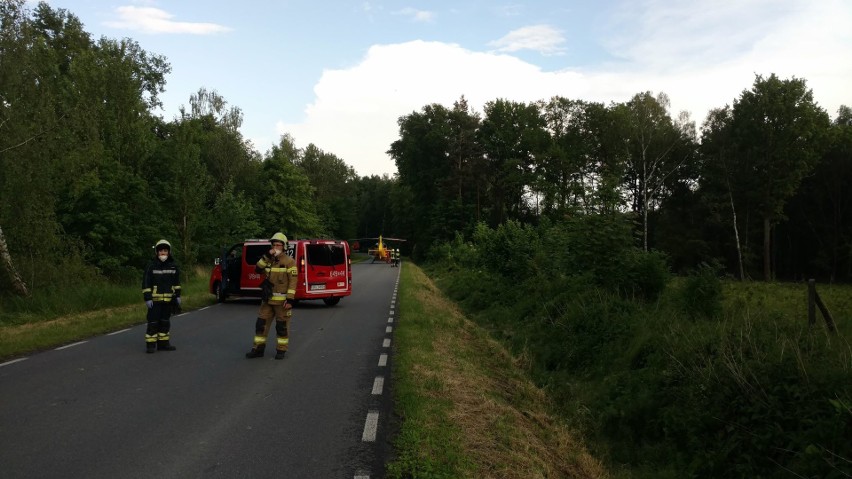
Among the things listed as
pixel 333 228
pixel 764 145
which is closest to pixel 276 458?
pixel 764 145

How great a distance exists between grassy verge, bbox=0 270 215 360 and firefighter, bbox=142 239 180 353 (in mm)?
2164

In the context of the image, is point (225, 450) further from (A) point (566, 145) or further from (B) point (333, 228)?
(B) point (333, 228)

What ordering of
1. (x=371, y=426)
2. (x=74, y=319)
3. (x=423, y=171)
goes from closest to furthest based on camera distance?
(x=371, y=426) → (x=74, y=319) → (x=423, y=171)

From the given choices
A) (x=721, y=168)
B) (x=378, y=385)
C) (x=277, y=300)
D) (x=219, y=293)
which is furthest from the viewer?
(x=721, y=168)

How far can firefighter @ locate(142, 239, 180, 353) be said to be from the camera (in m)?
10.0

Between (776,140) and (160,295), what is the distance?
145ft

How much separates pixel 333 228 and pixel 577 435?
276 feet

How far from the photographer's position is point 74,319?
14625mm

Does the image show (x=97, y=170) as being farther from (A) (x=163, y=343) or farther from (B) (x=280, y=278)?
(B) (x=280, y=278)

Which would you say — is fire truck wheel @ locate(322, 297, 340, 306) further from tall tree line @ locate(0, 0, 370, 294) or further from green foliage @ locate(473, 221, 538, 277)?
tall tree line @ locate(0, 0, 370, 294)

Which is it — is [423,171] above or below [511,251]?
above

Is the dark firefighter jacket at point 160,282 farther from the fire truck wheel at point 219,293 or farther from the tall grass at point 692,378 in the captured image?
the fire truck wheel at point 219,293

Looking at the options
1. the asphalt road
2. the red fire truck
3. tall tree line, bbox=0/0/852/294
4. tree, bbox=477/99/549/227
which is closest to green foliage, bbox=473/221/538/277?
tall tree line, bbox=0/0/852/294

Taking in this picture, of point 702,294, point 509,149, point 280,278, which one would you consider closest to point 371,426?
point 280,278
